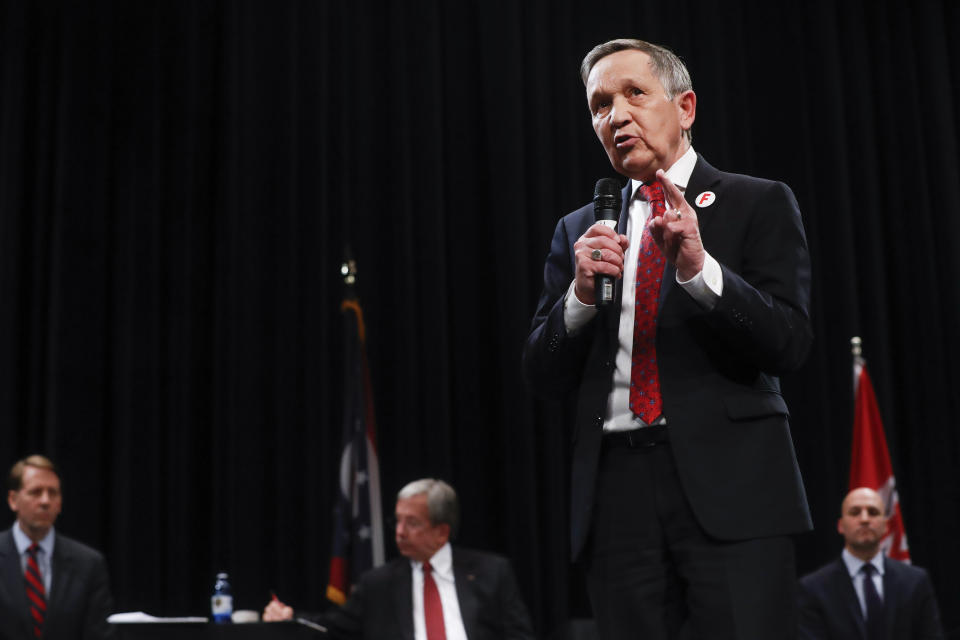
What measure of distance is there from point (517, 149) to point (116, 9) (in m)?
2.54

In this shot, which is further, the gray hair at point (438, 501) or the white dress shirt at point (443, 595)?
the gray hair at point (438, 501)

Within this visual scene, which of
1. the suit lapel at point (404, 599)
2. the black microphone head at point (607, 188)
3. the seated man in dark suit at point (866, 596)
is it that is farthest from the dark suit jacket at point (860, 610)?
the black microphone head at point (607, 188)

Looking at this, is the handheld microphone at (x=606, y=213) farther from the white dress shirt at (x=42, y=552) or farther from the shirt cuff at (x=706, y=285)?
the white dress shirt at (x=42, y=552)

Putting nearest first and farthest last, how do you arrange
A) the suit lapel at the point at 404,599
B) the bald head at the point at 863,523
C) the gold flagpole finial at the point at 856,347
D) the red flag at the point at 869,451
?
the suit lapel at the point at 404,599 → the bald head at the point at 863,523 → the red flag at the point at 869,451 → the gold flagpole finial at the point at 856,347

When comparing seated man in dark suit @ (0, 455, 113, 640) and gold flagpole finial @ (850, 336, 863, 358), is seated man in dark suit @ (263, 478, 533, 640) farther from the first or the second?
gold flagpole finial @ (850, 336, 863, 358)

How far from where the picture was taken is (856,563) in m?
5.11

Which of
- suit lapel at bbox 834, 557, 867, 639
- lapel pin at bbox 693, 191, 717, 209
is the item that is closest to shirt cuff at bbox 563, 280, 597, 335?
lapel pin at bbox 693, 191, 717, 209

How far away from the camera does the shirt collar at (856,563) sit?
5091 mm

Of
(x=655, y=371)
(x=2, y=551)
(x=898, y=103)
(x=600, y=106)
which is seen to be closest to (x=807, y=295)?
(x=655, y=371)

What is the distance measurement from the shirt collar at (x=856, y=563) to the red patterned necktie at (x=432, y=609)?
183 centimetres

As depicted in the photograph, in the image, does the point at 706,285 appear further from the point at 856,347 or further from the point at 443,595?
the point at 856,347

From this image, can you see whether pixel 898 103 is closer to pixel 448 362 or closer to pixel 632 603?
pixel 448 362

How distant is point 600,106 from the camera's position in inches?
66.5

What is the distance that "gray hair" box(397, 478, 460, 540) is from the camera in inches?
198
